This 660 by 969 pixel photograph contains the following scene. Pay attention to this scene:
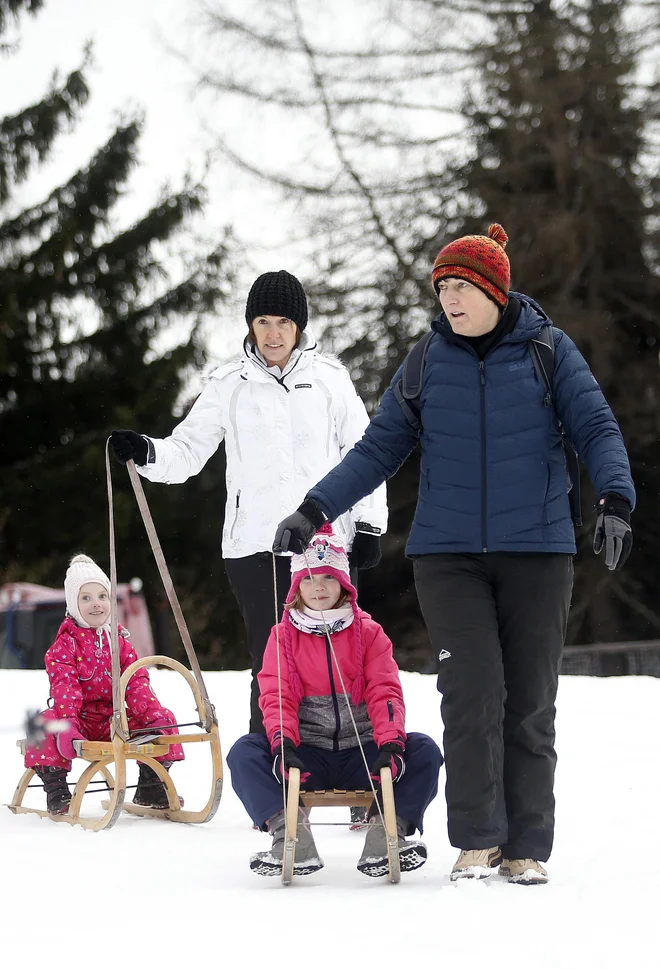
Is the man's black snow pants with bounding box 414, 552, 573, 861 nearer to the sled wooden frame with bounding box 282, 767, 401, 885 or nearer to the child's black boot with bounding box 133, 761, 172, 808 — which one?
the sled wooden frame with bounding box 282, 767, 401, 885

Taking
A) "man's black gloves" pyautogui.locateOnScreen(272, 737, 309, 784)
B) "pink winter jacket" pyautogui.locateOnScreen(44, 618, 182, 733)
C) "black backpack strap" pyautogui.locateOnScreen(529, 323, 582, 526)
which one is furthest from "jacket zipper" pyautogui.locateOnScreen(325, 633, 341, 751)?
"pink winter jacket" pyautogui.locateOnScreen(44, 618, 182, 733)

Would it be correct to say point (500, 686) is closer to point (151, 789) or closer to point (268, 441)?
point (268, 441)

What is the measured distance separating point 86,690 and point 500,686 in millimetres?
2014

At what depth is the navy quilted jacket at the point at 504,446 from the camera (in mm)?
3453

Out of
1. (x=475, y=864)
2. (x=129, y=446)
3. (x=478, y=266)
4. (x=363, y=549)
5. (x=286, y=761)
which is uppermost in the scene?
(x=478, y=266)

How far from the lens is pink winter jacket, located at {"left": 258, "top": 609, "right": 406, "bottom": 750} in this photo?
3.66m

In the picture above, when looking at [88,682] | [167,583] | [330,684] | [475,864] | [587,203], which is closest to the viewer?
[475,864]

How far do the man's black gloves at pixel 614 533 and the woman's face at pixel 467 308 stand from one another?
0.60m

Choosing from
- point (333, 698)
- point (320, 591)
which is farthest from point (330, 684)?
point (320, 591)

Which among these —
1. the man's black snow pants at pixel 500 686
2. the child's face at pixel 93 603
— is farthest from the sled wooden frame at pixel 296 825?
the child's face at pixel 93 603

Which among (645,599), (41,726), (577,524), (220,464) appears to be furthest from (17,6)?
(577,524)

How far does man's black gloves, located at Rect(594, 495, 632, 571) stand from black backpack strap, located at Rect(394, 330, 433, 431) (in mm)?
618

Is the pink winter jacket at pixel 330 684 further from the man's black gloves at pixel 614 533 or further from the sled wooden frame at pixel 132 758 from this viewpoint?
the sled wooden frame at pixel 132 758

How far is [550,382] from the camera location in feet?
11.5
